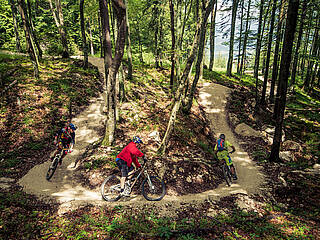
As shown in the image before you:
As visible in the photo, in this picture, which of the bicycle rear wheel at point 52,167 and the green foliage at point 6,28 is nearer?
the bicycle rear wheel at point 52,167

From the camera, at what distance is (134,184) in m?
6.91

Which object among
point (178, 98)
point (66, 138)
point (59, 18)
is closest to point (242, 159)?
point (178, 98)

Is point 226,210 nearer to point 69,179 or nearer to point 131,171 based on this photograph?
point 131,171

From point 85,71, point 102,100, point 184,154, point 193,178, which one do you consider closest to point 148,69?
point 85,71

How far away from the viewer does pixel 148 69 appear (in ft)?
78.0

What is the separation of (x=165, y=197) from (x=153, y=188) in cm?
81

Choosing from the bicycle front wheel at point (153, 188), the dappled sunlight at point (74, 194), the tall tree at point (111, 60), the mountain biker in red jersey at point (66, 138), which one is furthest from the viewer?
the tall tree at point (111, 60)

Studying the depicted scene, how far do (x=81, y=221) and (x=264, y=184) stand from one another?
911cm

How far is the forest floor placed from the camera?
4879 mm

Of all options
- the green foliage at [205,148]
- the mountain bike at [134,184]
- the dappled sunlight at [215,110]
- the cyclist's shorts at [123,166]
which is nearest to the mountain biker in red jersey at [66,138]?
the mountain bike at [134,184]

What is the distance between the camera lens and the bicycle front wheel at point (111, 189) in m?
6.49

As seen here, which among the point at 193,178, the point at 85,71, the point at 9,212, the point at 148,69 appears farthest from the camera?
the point at 148,69

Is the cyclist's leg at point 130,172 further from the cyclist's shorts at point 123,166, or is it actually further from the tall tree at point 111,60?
the tall tree at point 111,60

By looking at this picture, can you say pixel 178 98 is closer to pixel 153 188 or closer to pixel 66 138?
pixel 153 188
